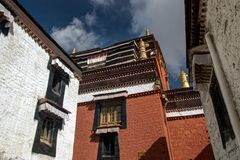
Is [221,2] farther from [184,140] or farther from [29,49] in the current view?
[184,140]

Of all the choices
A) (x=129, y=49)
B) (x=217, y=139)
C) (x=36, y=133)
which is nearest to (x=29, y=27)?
(x=36, y=133)

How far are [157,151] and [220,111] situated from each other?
234 inches

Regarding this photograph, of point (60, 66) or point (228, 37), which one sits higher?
point (60, 66)

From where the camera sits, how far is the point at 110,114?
12789mm

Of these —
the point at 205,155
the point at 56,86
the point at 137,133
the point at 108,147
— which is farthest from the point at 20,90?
the point at 205,155

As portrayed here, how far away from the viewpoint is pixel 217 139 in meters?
6.27

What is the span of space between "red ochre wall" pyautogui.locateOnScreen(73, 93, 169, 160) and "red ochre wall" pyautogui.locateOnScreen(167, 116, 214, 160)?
1.90m

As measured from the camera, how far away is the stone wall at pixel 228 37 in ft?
11.8

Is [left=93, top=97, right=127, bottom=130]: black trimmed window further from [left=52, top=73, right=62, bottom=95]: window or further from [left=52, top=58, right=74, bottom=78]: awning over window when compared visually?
[left=52, top=73, right=62, bottom=95]: window

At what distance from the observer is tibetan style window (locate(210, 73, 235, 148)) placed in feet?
16.9

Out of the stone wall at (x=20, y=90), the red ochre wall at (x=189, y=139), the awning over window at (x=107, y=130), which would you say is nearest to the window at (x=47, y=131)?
the stone wall at (x=20, y=90)

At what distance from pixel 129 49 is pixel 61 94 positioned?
8.56 meters

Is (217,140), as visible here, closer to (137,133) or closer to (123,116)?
(137,133)

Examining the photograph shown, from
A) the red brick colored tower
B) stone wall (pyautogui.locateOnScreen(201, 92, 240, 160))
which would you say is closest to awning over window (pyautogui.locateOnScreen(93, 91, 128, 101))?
the red brick colored tower
